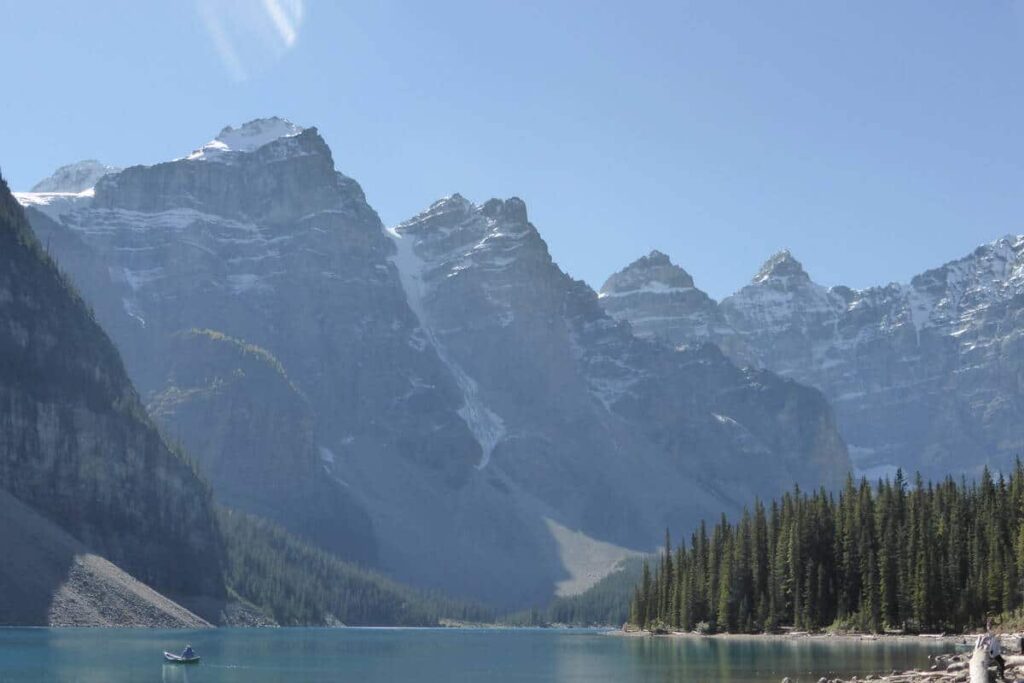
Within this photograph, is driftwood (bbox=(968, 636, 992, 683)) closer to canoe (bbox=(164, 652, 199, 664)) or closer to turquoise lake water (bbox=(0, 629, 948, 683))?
turquoise lake water (bbox=(0, 629, 948, 683))

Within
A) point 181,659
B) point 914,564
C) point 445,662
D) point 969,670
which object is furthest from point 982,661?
point 914,564

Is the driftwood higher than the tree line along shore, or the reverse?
the tree line along shore

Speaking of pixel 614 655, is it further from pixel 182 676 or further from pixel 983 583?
pixel 182 676

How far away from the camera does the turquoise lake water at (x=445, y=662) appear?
12544 cm

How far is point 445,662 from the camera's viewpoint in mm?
162250

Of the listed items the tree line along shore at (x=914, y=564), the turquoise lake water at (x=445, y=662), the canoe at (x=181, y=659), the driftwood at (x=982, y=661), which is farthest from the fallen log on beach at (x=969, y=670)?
the canoe at (x=181, y=659)

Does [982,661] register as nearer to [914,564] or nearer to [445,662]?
[445,662]

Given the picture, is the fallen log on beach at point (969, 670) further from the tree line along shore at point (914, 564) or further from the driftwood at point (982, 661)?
the tree line along shore at point (914, 564)

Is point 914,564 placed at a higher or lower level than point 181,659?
higher

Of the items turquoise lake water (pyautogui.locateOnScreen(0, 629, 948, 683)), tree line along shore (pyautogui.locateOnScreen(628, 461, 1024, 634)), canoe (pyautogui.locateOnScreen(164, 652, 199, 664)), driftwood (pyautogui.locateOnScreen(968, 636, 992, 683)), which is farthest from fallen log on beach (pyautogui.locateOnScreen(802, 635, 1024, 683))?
canoe (pyautogui.locateOnScreen(164, 652, 199, 664))

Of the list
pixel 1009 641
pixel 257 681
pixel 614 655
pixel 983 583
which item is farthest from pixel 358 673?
pixel 983 583

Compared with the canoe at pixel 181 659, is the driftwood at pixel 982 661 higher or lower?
higher

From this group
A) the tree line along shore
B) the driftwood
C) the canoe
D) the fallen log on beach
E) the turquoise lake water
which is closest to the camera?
the driftwood

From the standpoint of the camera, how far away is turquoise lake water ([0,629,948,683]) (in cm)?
12544
